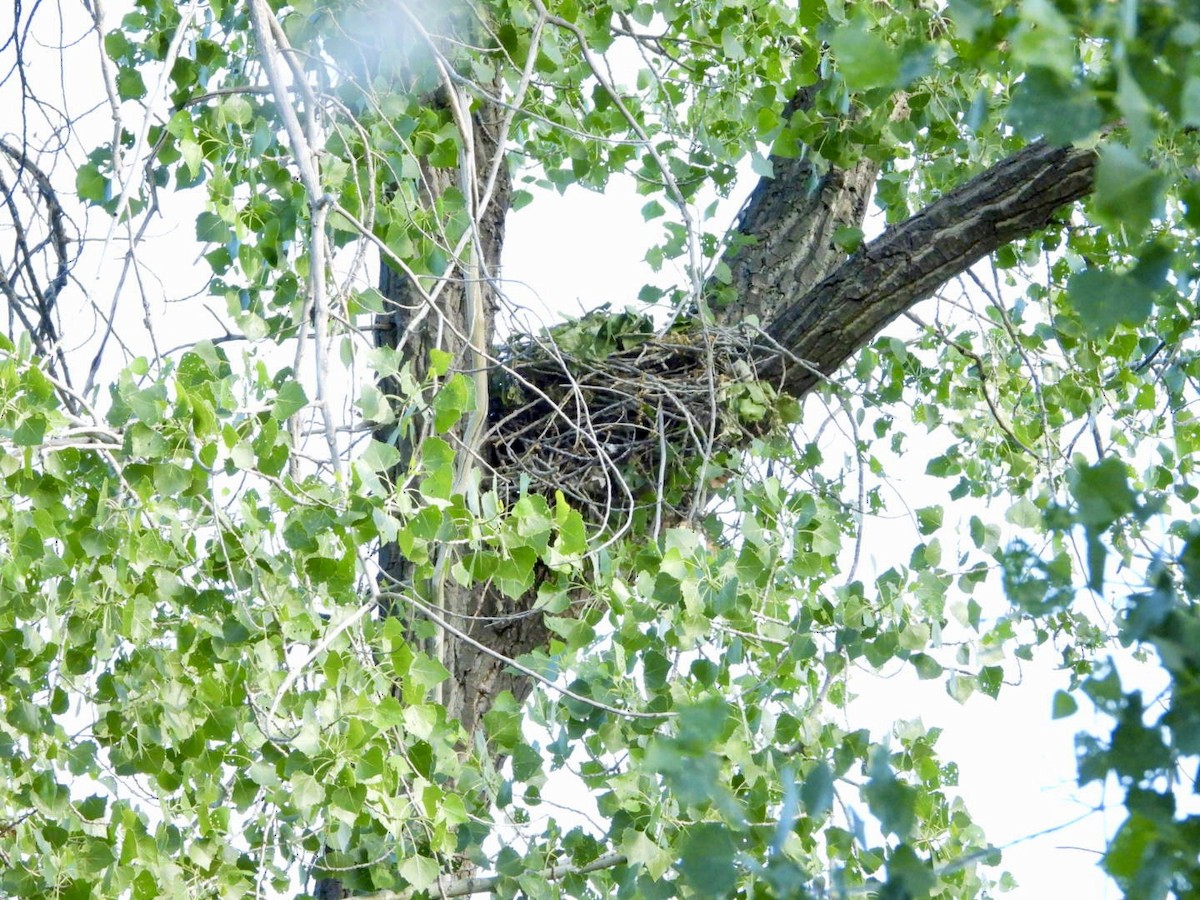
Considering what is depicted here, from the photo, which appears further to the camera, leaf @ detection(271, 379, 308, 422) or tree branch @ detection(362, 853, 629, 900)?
tree branch @ detection(362, 853, 629, 900)

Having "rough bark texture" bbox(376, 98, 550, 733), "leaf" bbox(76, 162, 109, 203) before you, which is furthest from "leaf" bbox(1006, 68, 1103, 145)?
"rough bark texture" bbox(376, 98, 550, 733)

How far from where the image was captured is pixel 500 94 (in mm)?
2287

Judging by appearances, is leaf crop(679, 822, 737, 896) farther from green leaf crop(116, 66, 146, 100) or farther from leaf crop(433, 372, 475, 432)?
green leaf crop(116, 66, 146, 100)

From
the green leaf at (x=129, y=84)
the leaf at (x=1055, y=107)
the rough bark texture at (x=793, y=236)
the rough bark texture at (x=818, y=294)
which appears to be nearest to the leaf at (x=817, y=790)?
the leaf at (x=1055, y=107)

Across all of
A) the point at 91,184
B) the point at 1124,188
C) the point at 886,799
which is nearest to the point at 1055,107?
the point at 1124,188

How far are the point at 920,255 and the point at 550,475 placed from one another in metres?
0.69

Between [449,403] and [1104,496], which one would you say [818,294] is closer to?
[449,403]

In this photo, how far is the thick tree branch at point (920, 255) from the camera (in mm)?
1970

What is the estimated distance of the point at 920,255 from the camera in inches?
82.5

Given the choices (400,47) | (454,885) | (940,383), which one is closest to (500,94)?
(400,47)

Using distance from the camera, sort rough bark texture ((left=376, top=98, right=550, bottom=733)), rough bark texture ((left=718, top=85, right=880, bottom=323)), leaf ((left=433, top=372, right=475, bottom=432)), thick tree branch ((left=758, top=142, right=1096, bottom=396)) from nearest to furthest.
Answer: leaf ((left=433, top=372, right=475, bottom=432))
thick tree branch ((left=758, top=142, right=1096, bottom=396))
rough bark texture ((left=376, top=98, right=550, bottom=733))
rough bark texture ((left=718, top=85, right=880, bottom=323))

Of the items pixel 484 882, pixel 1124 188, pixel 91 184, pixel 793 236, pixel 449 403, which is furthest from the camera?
pixel 793 236

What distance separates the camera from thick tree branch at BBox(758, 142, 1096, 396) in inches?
77.5

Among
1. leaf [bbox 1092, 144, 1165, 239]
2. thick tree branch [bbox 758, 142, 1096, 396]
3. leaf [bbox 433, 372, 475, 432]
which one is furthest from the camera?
thick tree branch [bbox 758, 142, 1096, 396]
